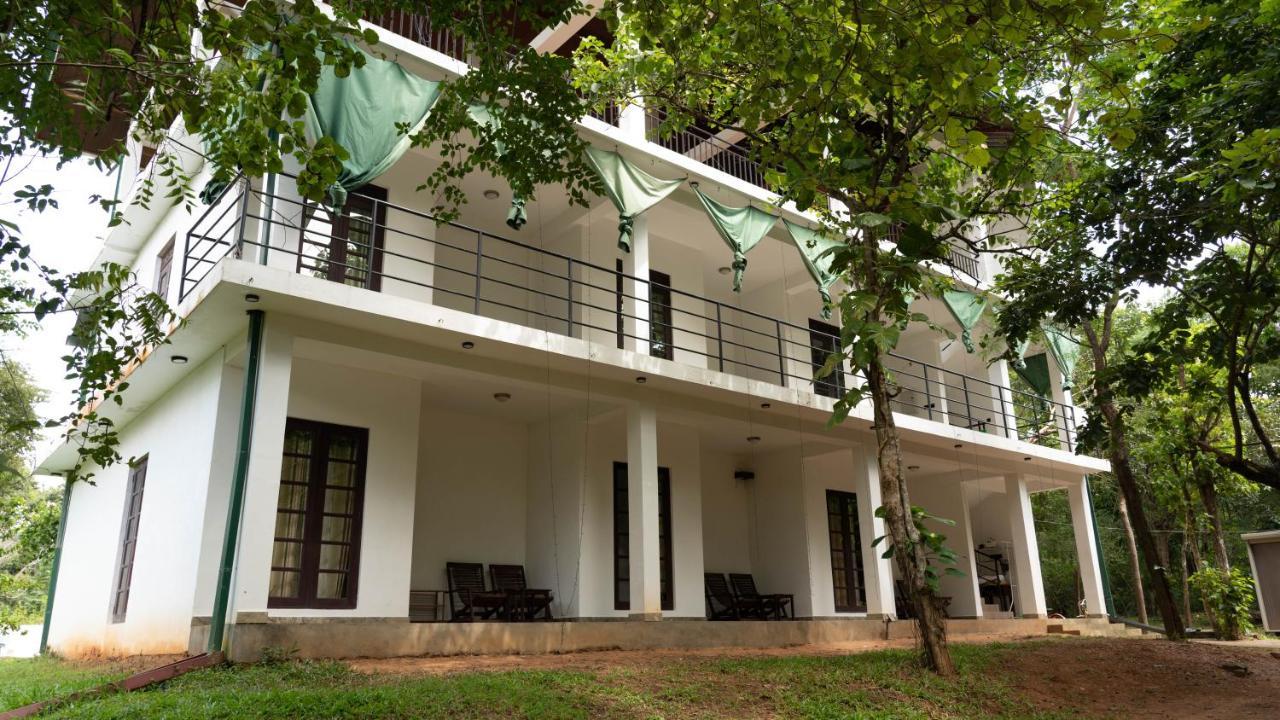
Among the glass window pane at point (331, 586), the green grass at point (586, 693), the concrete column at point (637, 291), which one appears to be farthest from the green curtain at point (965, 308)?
the glass window pane at point (331, 586)

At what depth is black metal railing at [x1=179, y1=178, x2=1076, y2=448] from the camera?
356 inches

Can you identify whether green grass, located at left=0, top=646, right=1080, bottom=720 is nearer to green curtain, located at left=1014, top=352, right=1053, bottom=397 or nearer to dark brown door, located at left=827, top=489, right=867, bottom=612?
dark brown door, located at left=827, top=489, right=867, bottom=612

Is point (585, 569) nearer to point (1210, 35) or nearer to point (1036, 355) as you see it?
point (1210, 35)

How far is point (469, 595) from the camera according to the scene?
1036 cm

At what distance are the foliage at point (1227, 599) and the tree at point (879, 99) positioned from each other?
986cm

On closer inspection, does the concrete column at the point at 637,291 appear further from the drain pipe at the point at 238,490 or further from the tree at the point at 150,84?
the tree at the point at 150,84

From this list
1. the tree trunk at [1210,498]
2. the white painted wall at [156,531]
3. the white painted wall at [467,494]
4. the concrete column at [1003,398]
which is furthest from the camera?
Answer: the tree trunk at [1210,498]

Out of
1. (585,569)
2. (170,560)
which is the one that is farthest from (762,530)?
(170,560)

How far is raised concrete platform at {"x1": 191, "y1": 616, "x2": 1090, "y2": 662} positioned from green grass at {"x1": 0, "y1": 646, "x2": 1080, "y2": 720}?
354 mm

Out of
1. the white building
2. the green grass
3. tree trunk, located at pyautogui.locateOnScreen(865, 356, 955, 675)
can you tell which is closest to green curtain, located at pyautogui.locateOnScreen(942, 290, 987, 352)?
the white building

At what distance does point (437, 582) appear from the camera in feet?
36.4

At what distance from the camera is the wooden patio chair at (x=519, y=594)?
10.6 metres

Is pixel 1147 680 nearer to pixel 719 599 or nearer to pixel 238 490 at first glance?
pixel 719 599

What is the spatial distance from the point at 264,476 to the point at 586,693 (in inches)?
143
